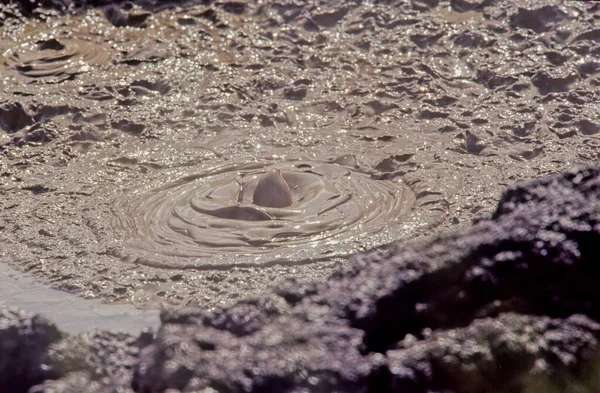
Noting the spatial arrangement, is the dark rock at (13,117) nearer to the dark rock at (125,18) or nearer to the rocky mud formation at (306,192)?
the rocky mud formation at (306,192)

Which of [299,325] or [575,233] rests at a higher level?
[575,233]

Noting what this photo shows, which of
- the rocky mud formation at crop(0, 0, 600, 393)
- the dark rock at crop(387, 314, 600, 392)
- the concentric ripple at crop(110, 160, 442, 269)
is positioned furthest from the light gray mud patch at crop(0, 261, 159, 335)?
the dark rock at crop(387, 314, 600, 392)

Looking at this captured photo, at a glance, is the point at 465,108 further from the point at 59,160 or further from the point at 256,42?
the point at 59,160

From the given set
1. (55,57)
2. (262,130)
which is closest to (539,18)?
(262,130)

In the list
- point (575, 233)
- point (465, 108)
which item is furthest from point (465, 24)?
point (575, 233)

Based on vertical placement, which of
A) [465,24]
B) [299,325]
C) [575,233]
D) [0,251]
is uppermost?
[575,233]

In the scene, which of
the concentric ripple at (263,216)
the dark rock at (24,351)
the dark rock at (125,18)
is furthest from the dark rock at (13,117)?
the dark rock at (24,351)
